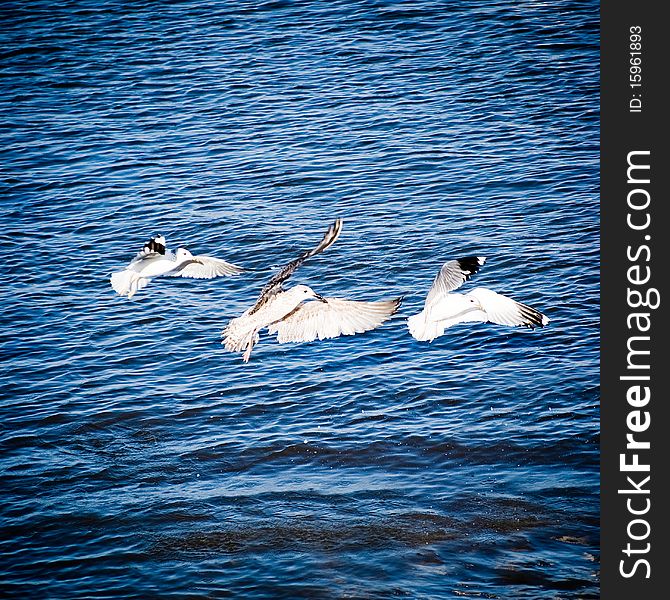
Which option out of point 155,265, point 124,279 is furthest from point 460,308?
point 124,279

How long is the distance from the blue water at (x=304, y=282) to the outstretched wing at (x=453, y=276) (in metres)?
1.74

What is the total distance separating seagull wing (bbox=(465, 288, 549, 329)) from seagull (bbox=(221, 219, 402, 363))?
1.24 metres

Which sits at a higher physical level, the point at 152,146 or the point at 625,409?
the point at 152,146

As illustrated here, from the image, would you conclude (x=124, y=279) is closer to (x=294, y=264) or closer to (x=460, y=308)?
(x=294, y=264)

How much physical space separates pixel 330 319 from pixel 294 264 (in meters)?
1.43

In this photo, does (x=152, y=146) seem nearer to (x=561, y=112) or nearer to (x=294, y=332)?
(x=561, y=112)

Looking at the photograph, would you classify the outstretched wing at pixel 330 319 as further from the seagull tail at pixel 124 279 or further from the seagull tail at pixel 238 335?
the seagull tail at pixel 124 279

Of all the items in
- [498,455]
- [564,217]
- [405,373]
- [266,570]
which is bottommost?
[266,570]

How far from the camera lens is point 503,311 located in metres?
11.1

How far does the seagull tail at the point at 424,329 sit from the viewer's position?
10.6 m

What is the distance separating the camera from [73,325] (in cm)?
1425

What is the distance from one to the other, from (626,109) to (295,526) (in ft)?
17.6

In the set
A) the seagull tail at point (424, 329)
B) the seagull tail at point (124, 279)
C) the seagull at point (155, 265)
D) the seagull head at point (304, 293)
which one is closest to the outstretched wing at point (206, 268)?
the seagull at point (155, 265)

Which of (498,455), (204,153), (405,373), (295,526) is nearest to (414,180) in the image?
(204,153)
